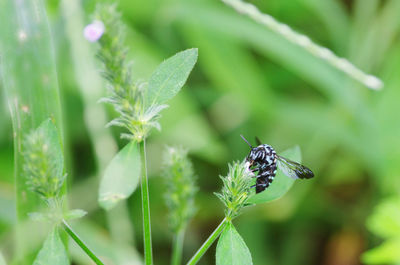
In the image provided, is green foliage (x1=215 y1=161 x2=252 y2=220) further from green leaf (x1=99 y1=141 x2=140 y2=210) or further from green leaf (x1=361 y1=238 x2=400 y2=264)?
green leaf (x1=361 y1=238 x2=400 y2=264)

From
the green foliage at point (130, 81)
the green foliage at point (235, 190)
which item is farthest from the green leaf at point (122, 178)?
the green foliage at point (235, 190)

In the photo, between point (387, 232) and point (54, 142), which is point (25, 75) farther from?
point (387, 232)

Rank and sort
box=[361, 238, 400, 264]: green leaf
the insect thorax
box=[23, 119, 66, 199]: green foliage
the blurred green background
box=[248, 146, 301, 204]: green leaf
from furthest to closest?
the blurred green background, box=[361, 238, 400, 264]: green leaf, the insect thorax, box=[248, 146, 301, 204]: green leaf, box=[23, 119, 66, 199]: green foliage

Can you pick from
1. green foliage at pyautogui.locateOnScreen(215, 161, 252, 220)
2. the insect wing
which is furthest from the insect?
green foliage at pyautogui.locateOnScreen(215, 161, 252, 220)

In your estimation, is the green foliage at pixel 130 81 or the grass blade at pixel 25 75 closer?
the green foliage at pixel 130 81

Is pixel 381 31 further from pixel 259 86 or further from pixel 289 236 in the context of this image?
pixel 289 236

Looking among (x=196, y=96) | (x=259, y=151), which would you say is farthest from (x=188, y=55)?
(x=196, y=96)

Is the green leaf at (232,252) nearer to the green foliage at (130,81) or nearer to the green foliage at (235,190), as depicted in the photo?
the green foliage at (235,190)
